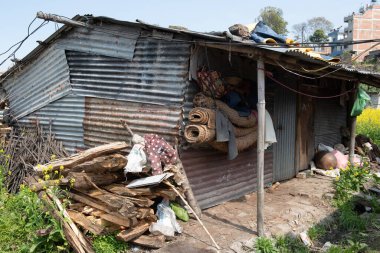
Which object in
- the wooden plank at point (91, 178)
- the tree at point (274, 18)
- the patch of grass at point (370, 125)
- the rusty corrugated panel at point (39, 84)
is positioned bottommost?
the patch of grass at point (370, 125)

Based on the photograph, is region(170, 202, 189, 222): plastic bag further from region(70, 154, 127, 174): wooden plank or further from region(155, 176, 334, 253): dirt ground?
region(70, 154, 127, 174): wooden plank

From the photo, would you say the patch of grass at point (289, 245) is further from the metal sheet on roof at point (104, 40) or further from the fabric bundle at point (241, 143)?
the metal sheet on roof at point (104, 40)

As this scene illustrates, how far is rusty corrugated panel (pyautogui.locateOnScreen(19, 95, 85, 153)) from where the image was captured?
27.2 feet

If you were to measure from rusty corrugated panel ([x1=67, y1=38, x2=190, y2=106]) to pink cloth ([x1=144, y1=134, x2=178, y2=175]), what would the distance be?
81 centimetres

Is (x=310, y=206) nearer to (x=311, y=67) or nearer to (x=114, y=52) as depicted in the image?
(x=311, y=67)

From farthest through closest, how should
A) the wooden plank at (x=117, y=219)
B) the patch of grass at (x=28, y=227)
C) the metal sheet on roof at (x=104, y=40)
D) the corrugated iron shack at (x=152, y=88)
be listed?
the metal sheet on roof at (x=104, y=40)
the corrugated iron shack at (x=152, y=88)
the wooden plank at (x=117, y=219)
the patch of grass at (x=28, y=227)

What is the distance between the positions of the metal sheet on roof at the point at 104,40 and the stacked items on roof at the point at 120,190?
2.05 m

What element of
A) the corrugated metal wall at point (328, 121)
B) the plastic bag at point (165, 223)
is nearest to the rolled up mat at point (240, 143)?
the plastic bag at point (165, 223)

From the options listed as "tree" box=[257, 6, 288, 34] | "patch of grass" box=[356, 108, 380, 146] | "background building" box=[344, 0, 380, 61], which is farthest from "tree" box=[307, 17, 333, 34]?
"patch of grass" box=[356, 108, 380, 146]

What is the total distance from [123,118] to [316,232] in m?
4.31

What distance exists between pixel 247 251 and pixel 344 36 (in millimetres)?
76682

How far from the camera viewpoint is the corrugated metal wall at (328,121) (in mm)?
11281

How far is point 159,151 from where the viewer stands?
20.1 feet

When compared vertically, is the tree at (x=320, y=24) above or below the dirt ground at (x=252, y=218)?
above
